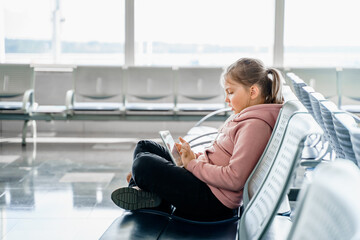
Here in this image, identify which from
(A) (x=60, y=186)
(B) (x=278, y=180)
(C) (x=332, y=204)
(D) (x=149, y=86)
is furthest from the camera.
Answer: (D) (x=149, y=86)

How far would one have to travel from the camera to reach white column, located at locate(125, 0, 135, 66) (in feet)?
24.1

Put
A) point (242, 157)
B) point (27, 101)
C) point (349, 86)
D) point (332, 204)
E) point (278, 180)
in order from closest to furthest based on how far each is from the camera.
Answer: point (332, 204) → point (278, 180) → point (242, 157) → point (27, 101) → point (349, 86)

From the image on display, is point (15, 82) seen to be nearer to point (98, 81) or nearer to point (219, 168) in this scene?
point (98, 81)

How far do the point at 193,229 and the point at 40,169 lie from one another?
3084 millimetres

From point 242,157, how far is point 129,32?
5.79 meters

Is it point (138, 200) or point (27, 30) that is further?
point (27, 30)

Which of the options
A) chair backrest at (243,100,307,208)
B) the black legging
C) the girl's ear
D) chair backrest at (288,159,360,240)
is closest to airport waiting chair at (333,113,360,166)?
chair backrest at (243,100,307,208)

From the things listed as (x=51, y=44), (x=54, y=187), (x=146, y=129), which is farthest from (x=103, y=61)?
(x=54, y=187)

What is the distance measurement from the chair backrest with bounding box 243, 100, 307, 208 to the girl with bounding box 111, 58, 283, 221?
0.13 ft

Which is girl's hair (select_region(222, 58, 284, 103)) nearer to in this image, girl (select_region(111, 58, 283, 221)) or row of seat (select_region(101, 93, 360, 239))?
girl (select_region(111, 58, 283, 221))

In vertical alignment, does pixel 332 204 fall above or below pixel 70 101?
above

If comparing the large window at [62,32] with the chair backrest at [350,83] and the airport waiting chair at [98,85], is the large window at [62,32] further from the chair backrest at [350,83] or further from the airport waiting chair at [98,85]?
the chair backrest at [350,83]

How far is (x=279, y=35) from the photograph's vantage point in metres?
7.34

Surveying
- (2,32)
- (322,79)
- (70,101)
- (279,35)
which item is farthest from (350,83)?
(2,32)
